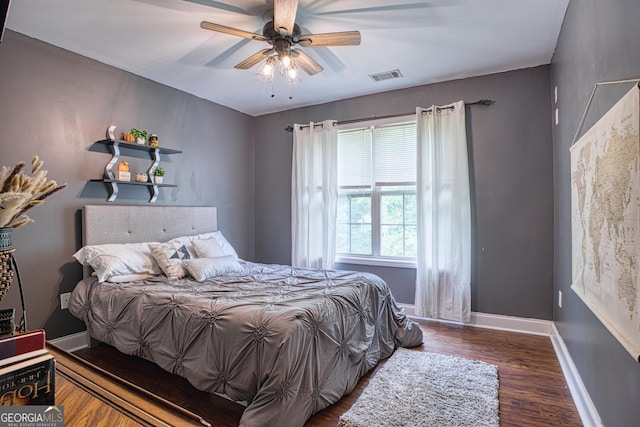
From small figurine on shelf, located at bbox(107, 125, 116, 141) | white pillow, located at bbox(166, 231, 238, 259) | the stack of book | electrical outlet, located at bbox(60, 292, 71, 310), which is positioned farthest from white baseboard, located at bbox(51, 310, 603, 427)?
the stack of book

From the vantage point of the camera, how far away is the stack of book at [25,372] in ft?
1.91

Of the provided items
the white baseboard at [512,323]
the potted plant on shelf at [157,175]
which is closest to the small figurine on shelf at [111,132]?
the potted plant on shelf at [157,175]

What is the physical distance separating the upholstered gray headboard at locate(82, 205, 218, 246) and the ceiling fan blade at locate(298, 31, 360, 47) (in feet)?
7.53

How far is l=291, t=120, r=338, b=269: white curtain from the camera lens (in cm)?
424

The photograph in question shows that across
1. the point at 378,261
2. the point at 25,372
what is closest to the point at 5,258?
the point at 25,372

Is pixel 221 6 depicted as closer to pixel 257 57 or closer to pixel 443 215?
pixel 257 57

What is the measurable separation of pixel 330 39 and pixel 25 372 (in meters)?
2.34

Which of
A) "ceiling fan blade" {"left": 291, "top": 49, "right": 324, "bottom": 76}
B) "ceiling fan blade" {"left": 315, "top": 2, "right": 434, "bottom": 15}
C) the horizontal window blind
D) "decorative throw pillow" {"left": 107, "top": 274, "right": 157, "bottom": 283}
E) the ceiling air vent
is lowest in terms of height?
"decorative throw pillow" {"left": 107, "top": 274, "right": 157, "bottom": 283}

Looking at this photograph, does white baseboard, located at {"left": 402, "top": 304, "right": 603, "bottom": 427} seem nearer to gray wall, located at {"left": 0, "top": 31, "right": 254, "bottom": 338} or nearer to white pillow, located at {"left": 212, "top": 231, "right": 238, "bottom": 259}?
white pillow, located at {"left": 212, "top": 231, "right": 238, "bottom": 259}

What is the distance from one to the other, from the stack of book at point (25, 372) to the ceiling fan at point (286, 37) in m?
2.03

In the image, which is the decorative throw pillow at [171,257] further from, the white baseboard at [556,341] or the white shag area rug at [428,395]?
the white baseboard at [556,341]

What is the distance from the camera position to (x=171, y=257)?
3070 mm

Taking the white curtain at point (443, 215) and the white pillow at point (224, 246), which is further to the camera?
the white pillow at point (224, 246)

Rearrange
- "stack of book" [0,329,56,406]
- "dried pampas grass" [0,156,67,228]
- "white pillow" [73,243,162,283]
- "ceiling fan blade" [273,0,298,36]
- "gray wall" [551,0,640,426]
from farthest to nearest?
"white pillow" [73,243,162,283] → "ceiling fan blade" [273,0,298,36] → "gray wall" [551,0,640,426] → "dried pampas grass" [0,156,67,228] → "stack of book" [0,329,56,406]
